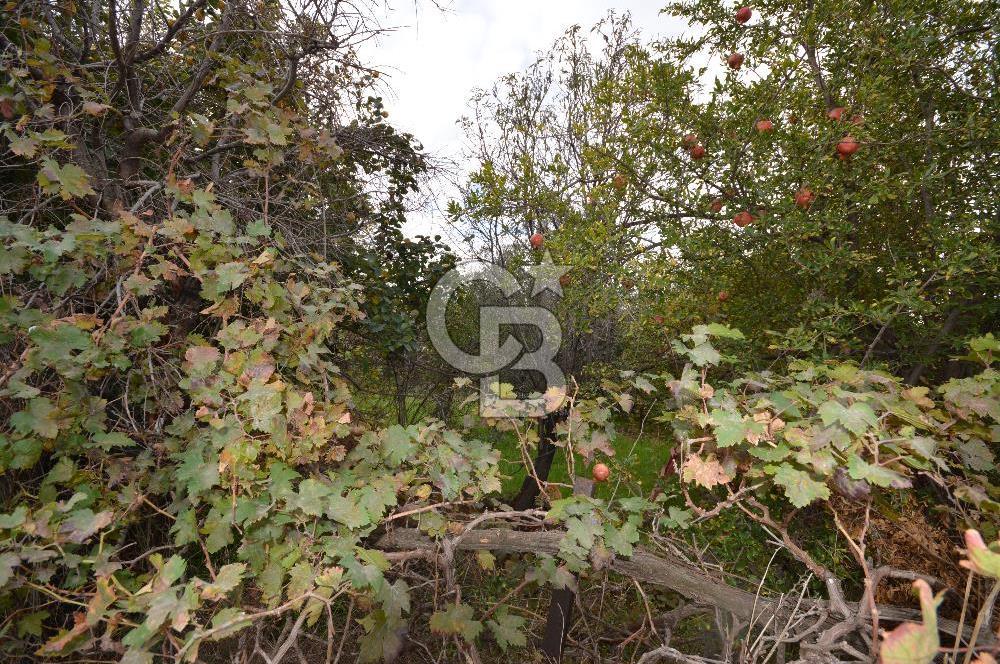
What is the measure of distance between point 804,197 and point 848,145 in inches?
11.9

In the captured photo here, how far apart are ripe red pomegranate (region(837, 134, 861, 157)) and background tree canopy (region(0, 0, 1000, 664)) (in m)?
0.07

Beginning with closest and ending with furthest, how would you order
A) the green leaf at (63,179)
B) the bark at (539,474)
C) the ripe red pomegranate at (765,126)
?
the green leaf at (63,179)
the ripe red pomegranate at (765,126)
the bark at (539,474)

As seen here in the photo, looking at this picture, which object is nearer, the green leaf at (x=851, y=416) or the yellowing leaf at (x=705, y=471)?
the green leaf at (x=851, y=416)

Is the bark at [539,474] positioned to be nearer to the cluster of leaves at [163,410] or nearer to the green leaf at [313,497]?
the cluster of leaves at [163,410]

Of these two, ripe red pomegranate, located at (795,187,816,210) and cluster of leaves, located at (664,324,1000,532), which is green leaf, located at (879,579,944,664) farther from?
ripe red pomegranate, located at (795,187,816,210)

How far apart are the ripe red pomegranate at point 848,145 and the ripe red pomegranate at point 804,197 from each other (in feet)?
0.73

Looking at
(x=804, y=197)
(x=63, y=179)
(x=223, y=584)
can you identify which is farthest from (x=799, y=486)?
(x=63, y=179)

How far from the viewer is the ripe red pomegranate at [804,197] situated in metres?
2.40

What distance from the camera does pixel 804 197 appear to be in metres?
2.39

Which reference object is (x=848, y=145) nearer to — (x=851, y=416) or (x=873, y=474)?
(x=851, y=416)

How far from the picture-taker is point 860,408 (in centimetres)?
123

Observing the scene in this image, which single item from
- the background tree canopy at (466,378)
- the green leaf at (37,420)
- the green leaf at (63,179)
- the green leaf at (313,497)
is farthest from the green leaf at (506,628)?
the green leaf at (63,179)

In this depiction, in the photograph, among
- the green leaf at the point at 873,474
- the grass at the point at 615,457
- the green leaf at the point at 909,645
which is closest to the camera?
the green leaf at the point at 909,645

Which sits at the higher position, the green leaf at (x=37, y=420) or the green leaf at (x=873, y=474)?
the green leaf at (x=873, y=474)
